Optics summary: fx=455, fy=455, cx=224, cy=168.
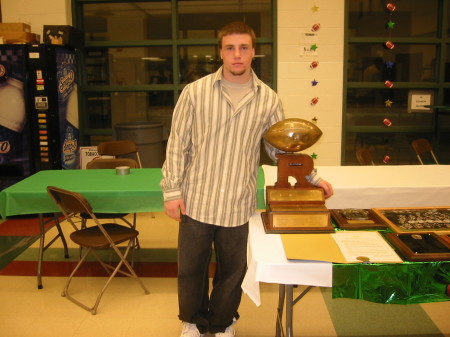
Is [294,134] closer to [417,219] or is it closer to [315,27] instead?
[417,219]

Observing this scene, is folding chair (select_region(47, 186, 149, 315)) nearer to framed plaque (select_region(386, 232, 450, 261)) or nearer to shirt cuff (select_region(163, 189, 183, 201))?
shirt cuff (select_region(163, 189, 183, 201))

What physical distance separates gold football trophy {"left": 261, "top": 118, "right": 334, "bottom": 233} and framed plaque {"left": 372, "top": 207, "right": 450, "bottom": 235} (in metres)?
0.30

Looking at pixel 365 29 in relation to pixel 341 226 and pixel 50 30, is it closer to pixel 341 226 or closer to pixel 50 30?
pixel 50 30

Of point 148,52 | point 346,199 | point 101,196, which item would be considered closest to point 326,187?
point 346,199

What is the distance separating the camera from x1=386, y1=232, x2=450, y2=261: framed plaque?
1581 mm

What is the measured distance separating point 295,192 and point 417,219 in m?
0.56

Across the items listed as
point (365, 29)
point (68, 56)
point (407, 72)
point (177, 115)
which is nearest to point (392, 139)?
point (407, 72)

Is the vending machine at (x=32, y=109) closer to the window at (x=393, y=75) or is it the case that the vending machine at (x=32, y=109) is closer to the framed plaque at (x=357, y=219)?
the window at (x=393, y=75)

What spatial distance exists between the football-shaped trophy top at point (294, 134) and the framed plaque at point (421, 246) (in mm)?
492

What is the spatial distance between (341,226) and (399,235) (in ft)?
0.81

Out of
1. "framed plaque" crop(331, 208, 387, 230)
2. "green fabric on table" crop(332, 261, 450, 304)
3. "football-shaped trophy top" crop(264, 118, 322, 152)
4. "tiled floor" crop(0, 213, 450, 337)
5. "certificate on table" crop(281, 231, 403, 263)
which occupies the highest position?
"football-shaped trophy top" crop(264, 118, 322, 152)

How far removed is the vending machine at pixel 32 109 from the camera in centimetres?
478

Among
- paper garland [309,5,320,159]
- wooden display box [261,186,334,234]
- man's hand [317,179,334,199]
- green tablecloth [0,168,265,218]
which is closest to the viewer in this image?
wooden display box [261,186,334,234]

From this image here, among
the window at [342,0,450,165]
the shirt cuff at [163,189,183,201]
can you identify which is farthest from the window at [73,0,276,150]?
the shirt cuff at [163,189,183,201]
